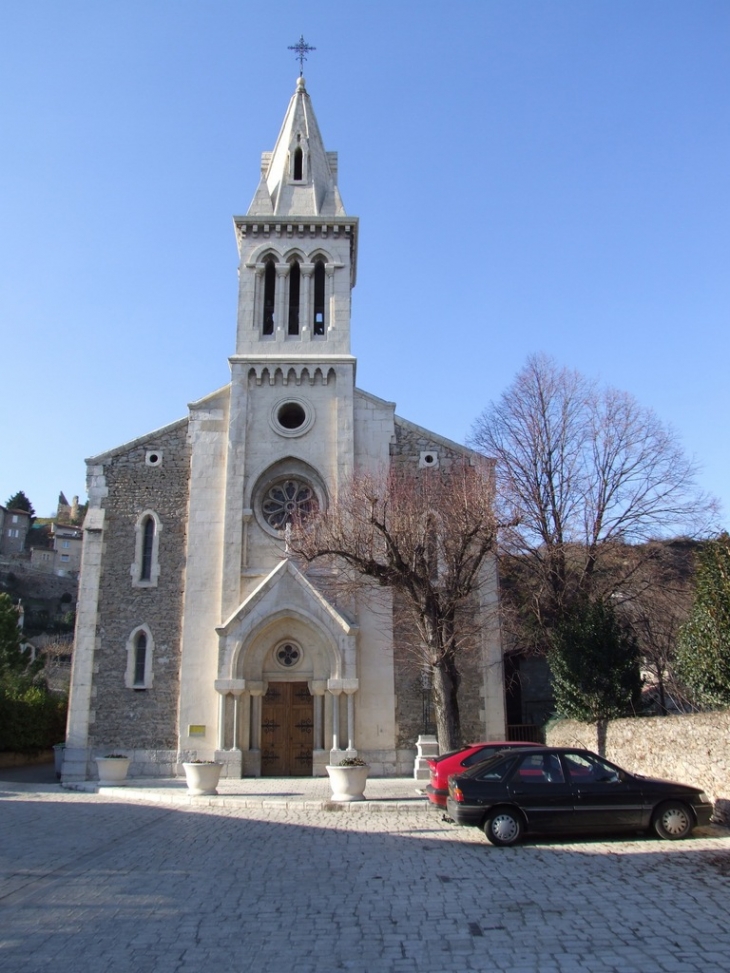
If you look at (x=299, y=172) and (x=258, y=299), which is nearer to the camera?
(x=258, y=299)

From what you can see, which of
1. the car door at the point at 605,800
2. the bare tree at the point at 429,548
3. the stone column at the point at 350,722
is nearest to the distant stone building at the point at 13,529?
the stone column at the point at 350,722

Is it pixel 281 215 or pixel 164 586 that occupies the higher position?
pixel 281 215

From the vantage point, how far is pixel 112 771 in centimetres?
2003

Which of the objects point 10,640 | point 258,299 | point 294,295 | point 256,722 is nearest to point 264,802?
point 256,722

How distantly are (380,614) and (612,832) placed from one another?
11947 mm

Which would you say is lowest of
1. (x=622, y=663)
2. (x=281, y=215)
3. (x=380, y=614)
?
(x=622, y=663)

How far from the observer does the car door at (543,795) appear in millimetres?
11508

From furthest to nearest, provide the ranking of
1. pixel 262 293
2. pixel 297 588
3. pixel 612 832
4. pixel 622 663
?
1. pixel 262 293
2. pixel 297 588
3. pixel 622 663
4. pixel 612 832

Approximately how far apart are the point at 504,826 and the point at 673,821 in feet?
8.04

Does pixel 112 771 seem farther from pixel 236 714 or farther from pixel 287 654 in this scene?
pixel 287 654

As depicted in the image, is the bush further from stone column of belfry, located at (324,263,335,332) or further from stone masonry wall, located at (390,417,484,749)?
stone column of belfry, located at (324,263,335,332)

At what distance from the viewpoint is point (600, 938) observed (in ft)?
23.0

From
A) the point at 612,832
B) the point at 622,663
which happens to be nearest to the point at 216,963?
the point at 612,832

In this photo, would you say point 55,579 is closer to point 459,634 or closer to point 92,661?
point 92,661
